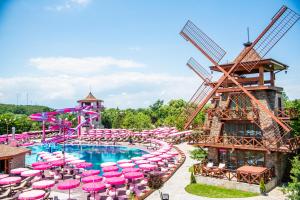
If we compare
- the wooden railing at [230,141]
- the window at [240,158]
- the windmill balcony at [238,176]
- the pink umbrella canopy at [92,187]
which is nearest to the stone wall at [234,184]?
the windmill balcony at [238,176]

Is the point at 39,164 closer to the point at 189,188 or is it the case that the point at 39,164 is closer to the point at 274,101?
the point at 189,188

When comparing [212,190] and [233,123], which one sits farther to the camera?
[233,123]

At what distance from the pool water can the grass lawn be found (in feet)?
61.5

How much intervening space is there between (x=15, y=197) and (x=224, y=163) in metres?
17.2

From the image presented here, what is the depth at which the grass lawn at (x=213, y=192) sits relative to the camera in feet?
63.6

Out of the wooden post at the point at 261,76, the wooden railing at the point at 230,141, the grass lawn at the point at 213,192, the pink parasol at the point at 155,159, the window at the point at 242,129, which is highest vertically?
the wooden post at the point at 261,76

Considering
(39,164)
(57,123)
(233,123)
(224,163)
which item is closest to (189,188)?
(224,163)

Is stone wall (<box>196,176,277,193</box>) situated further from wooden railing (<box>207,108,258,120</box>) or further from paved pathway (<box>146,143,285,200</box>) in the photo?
wooden railing (<box>207,108,258,120</box>)

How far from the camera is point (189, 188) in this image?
21.1 metres

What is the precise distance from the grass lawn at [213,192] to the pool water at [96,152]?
61.5ft

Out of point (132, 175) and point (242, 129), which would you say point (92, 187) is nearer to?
point (132, 175)

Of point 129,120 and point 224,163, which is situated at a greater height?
point 129,120

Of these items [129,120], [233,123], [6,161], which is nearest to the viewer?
[233,123]

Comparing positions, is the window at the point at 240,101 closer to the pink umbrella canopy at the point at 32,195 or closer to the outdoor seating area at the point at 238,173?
the outdoor seating area at the point at 238,173
